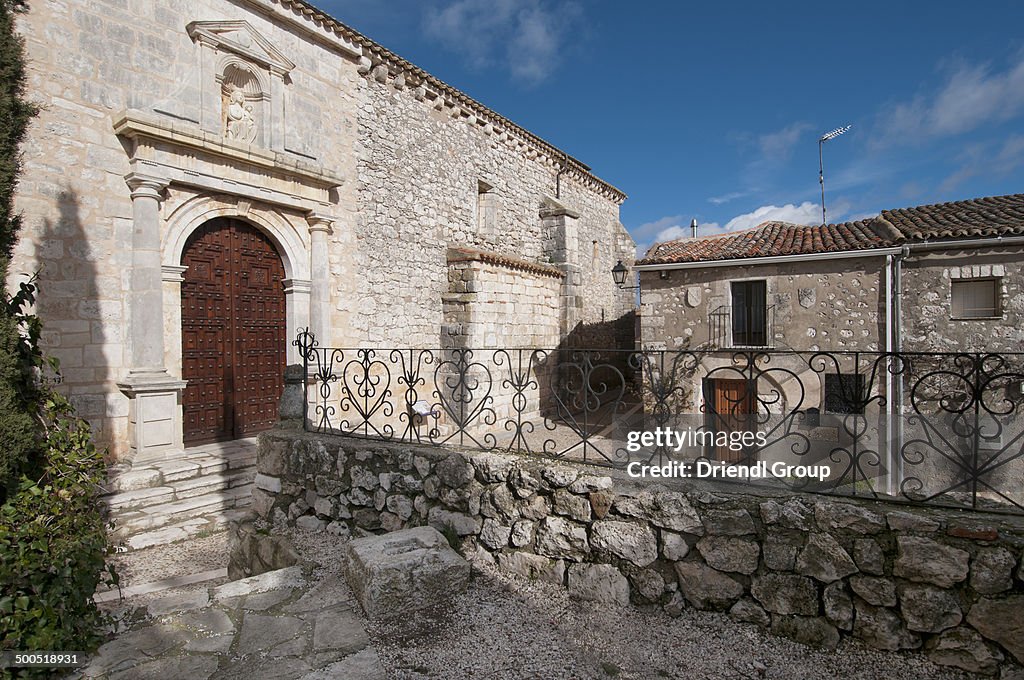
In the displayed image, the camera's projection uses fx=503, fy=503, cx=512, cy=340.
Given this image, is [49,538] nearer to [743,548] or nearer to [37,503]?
[37,503]

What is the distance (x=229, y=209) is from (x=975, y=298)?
1204cm

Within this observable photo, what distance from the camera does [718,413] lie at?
12.2ft

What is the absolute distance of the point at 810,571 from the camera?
8.71 feet

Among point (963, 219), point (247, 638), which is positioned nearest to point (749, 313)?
point (963, 219)

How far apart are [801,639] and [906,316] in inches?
330

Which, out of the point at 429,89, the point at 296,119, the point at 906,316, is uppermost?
the point at 429,89

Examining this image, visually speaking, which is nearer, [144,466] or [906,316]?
[144,466]

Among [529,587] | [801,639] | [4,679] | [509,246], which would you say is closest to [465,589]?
[529,587]

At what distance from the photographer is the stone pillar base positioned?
6.15 m

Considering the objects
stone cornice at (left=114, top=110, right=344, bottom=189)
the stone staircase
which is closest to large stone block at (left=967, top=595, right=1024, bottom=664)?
the stone staircase

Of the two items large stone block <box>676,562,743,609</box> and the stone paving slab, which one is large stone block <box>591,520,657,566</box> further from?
the stone paving slab

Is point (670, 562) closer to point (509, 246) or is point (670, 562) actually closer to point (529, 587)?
point (529, 587)

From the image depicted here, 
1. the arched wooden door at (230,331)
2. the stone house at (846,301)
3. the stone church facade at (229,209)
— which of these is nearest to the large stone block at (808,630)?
the stone house at (846,301)

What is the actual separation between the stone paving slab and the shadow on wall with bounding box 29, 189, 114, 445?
4.09 m
